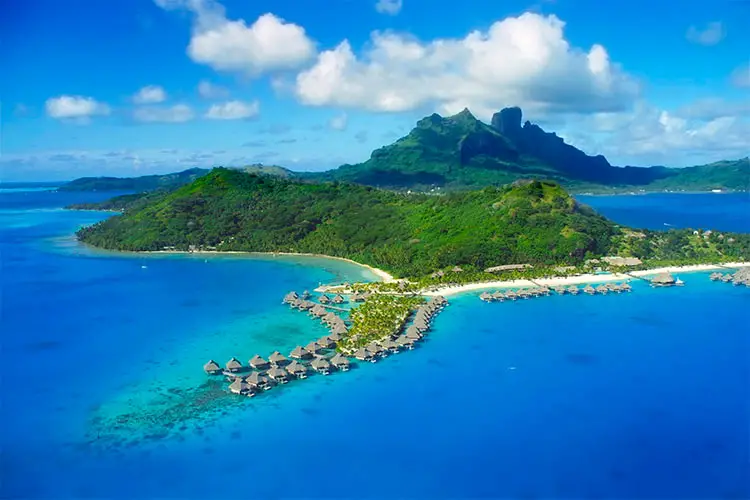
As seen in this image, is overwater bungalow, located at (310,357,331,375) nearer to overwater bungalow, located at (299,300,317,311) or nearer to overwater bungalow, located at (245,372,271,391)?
overwater bungalow, located at (245,372,271,391)

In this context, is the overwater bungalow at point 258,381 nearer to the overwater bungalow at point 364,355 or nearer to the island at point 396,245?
the island at point 396,245

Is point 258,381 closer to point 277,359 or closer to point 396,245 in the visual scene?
point 277,359

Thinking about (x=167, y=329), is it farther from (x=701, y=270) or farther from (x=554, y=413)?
(x=701, y=270)

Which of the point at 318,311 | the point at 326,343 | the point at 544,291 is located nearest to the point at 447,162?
the point at 544,291

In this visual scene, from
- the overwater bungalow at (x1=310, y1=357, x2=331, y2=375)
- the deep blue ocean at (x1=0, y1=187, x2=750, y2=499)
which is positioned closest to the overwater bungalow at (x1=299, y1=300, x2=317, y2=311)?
the deep blue ocean at (x1=0, y1=187, x2=750, y2=499)

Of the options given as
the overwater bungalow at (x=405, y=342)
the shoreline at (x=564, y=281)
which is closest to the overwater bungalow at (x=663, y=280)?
the shoreline at (x=564, y=281)

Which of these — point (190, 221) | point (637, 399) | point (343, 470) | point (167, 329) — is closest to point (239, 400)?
point (343, 470)
